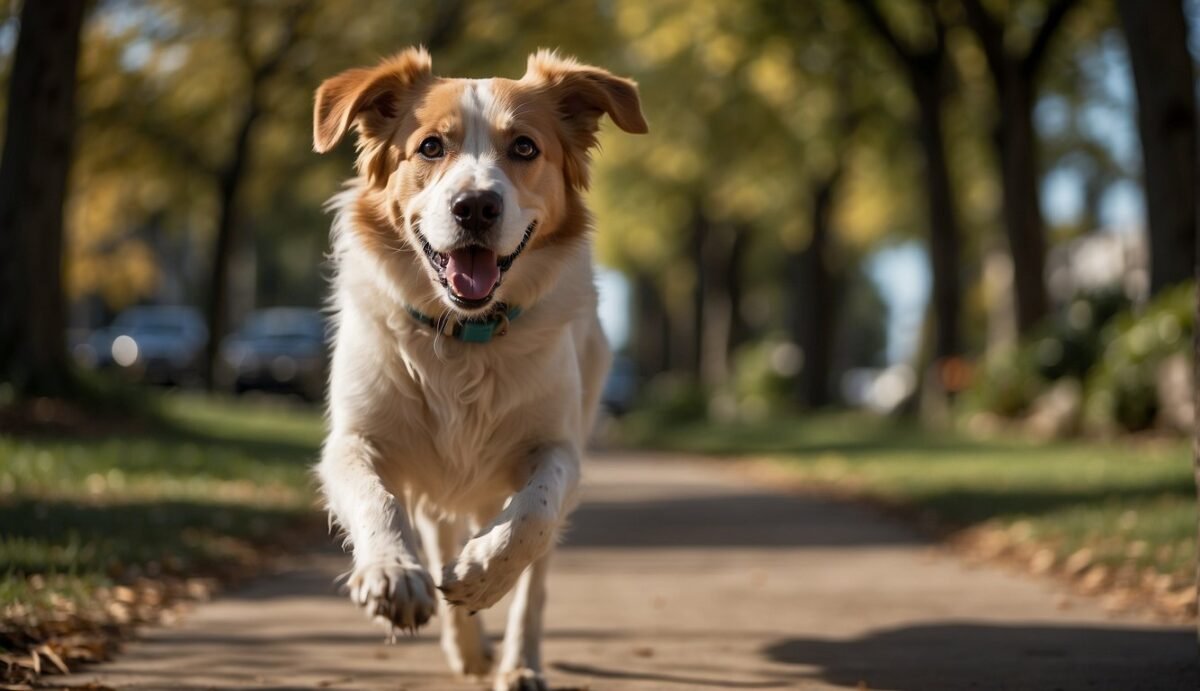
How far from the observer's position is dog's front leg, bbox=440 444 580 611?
14.2ft

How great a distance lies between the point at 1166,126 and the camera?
14.0 meters

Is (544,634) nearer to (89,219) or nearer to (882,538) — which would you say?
(882,538)

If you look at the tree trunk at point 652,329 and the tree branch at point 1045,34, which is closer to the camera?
the tree branch at point 1045,34

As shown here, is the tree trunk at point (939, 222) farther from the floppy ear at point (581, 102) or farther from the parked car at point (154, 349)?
the parked car at point (154, 349)

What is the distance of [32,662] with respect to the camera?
5.04 meters

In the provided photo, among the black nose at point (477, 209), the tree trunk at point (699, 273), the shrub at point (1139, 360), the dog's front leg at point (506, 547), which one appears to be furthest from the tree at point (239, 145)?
the dog's front leg at point (506, 547)

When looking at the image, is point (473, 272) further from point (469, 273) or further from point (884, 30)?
point (884, 30)

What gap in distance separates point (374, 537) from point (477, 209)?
1096mm

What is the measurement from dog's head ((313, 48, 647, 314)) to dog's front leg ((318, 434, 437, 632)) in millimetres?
631

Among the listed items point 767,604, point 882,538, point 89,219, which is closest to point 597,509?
point 882,538

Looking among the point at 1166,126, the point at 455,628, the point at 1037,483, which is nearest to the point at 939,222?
the point at 1166,126

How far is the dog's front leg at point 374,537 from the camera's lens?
406cm

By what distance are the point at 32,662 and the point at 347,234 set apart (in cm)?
184

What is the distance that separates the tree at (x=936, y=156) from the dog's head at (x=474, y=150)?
51.3 ft
